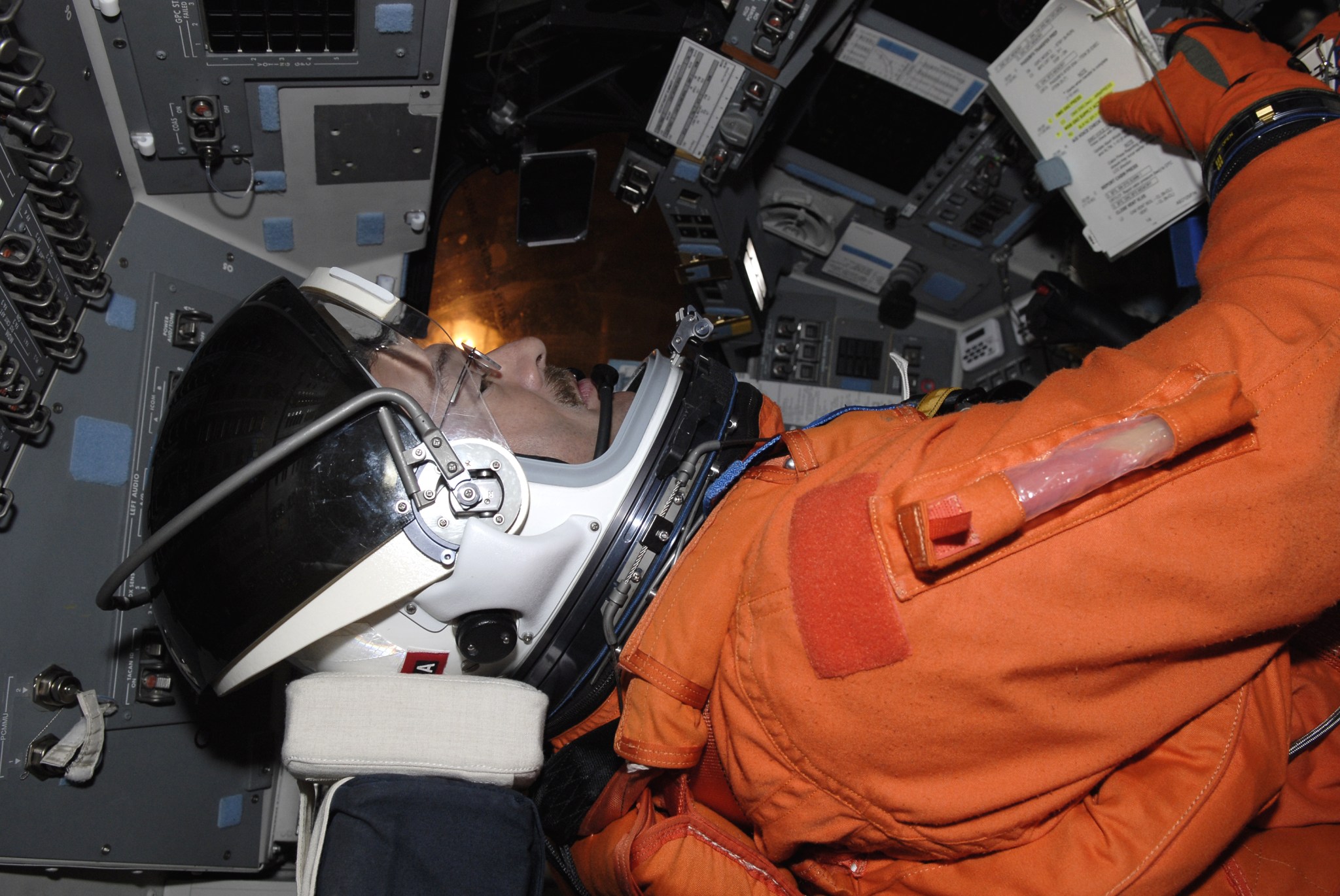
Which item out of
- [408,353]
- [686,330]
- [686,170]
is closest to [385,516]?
[408,353]

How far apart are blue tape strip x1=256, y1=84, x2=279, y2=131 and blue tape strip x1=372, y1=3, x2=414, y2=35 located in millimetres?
299

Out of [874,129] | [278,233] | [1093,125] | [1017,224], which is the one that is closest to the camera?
[1093,125]

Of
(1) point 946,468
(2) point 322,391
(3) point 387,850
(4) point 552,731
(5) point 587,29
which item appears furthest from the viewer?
(5) point 587,29

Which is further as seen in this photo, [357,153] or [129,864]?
[357,153]

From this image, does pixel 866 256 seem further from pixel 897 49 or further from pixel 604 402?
pixel 604 402

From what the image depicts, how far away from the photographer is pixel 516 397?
1.71m

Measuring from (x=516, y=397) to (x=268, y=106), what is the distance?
101 cm

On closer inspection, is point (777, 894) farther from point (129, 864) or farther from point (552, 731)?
point (129, 864)

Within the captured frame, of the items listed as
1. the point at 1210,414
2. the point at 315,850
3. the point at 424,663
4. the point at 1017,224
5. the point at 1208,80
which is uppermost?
the point at 1208,80

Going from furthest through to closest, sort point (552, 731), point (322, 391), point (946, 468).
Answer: point (552, 731) < point (322, 391) < point (946, 468)

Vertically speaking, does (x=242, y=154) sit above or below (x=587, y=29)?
below

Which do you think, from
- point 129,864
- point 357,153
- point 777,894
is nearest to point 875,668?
point 777,894

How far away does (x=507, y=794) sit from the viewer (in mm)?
1420

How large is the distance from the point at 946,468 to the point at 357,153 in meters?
1.77
